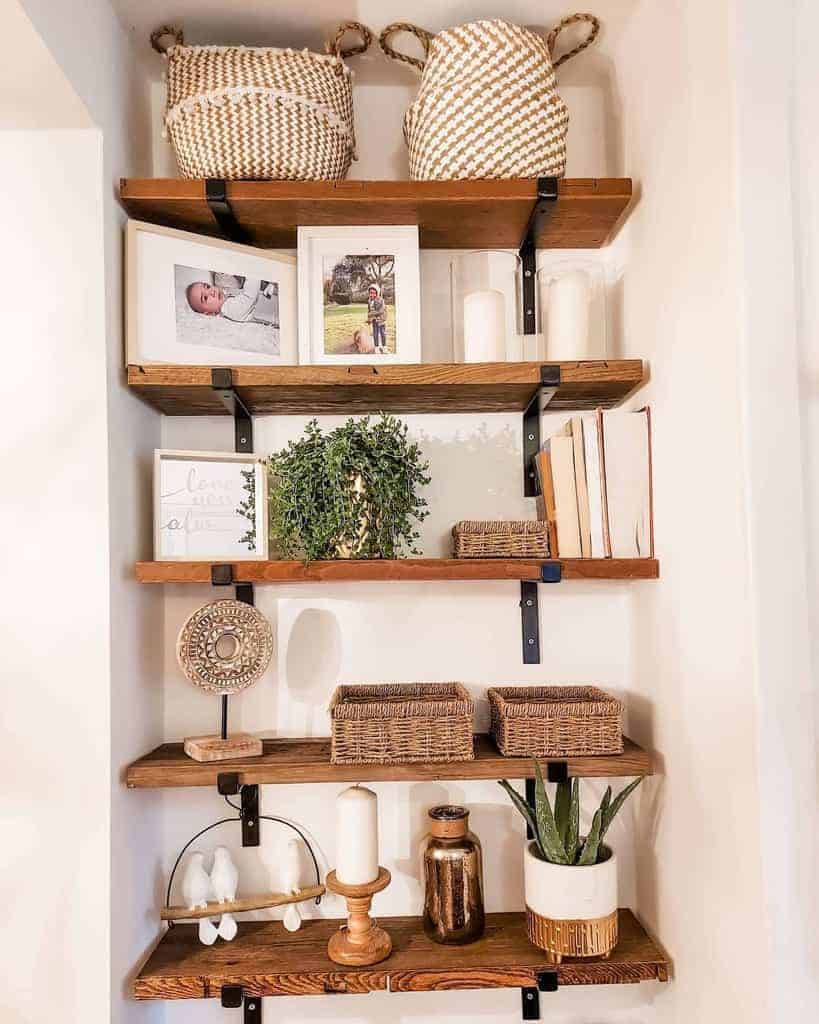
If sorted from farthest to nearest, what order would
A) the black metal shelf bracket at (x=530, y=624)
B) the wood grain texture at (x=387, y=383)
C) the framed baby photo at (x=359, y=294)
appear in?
the black metal shelf bracket at (x=530, y=624) < the framed baby photo at (x=359, y=294) < the wood grain texture at (x=387, y=383)

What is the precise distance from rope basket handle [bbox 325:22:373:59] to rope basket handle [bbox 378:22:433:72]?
3 cm

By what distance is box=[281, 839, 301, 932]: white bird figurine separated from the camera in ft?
5.09

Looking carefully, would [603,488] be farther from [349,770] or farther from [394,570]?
[349,770]

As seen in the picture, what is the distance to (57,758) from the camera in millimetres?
1333

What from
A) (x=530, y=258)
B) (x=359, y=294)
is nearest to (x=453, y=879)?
(x=359, y=294)

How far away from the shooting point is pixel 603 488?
4.81 ft

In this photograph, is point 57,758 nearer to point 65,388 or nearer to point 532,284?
point 65,388

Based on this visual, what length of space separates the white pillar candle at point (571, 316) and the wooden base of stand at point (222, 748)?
0.89 m

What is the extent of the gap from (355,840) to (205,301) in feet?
3.24

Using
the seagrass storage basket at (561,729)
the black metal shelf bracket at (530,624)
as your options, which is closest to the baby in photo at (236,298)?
the black metal shelf bracket at (530,624)

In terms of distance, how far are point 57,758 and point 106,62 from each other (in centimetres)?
116

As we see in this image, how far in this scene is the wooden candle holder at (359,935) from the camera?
1.43 metres

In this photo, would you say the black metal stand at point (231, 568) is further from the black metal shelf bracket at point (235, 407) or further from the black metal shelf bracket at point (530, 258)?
the black metal shelf bracket at point (530, 258)

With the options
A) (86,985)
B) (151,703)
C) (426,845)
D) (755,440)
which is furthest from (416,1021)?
(755,440)
